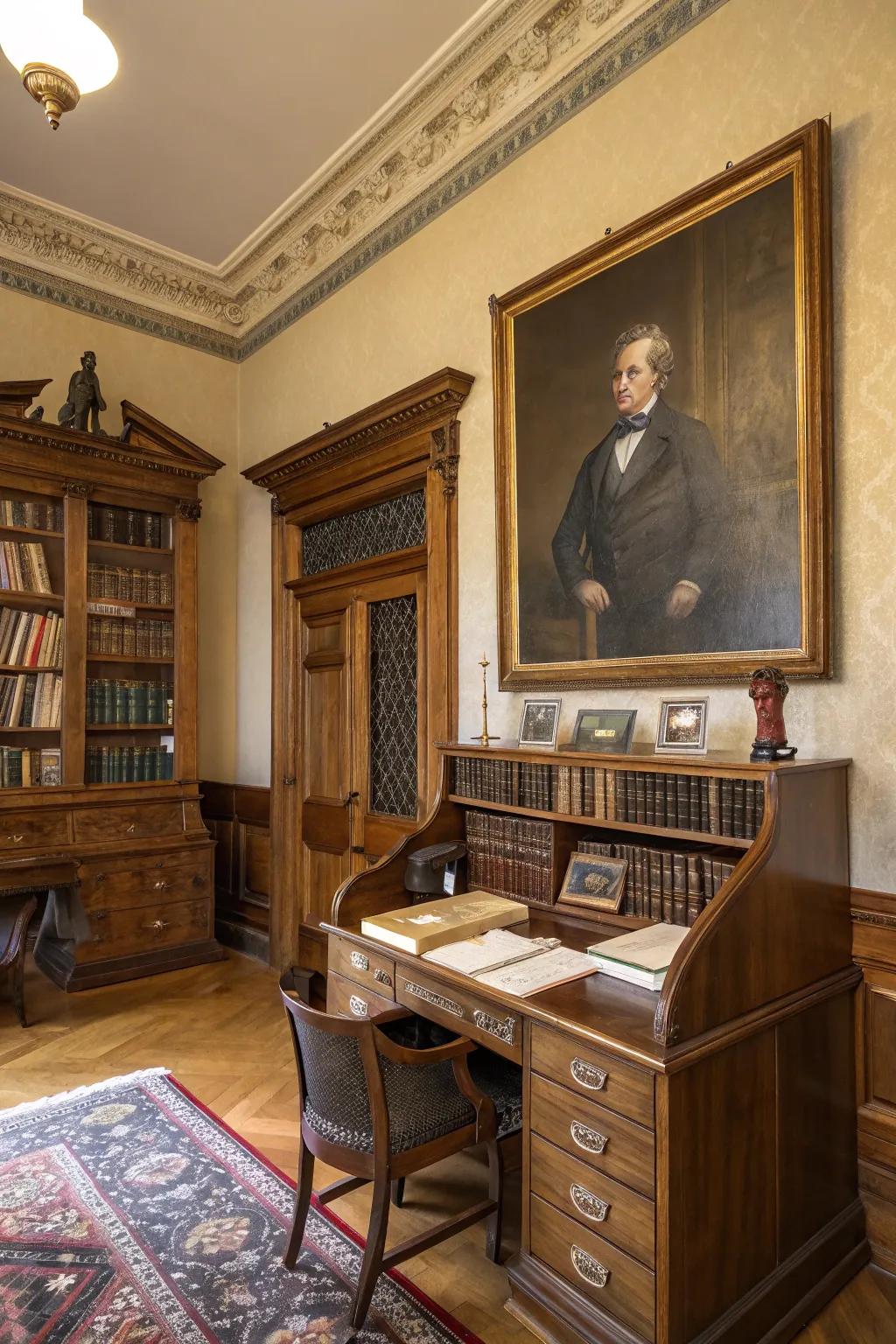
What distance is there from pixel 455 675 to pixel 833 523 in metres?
1.76

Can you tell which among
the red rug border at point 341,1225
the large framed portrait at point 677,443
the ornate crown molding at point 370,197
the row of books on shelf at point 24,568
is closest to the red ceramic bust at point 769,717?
the large framed portrait at point 677,443

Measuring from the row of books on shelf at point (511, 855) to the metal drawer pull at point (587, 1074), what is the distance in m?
0.83

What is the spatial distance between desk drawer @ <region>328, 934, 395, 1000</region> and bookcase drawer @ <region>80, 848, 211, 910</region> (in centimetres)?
228

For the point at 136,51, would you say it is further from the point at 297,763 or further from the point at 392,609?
the point at 297,763

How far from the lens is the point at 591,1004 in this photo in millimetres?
1947

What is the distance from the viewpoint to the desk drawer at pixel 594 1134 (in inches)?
67.5

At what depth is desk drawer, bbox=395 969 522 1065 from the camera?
2.04 meters

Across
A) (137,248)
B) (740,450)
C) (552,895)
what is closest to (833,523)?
(740,450)

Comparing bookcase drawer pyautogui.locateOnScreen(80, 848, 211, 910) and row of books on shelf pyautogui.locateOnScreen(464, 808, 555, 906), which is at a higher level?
row of books on shelf pyautogui.locateOnScreen(464, 808, 555, 906)

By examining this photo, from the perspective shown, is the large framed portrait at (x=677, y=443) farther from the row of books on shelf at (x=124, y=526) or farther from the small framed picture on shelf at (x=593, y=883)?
the row of books on shelf at (x=124, y=526)

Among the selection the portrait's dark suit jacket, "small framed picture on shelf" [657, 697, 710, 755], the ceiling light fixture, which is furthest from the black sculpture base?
the ceiling light fixture

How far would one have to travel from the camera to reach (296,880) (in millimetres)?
4707

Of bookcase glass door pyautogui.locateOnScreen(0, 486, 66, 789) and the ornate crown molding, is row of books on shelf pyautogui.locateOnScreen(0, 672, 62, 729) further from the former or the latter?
the ornate crown molding

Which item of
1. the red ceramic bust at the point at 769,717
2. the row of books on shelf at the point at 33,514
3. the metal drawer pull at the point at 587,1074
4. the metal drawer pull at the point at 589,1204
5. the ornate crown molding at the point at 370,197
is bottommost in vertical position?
the metal drawer pull at the point at 589,1204
